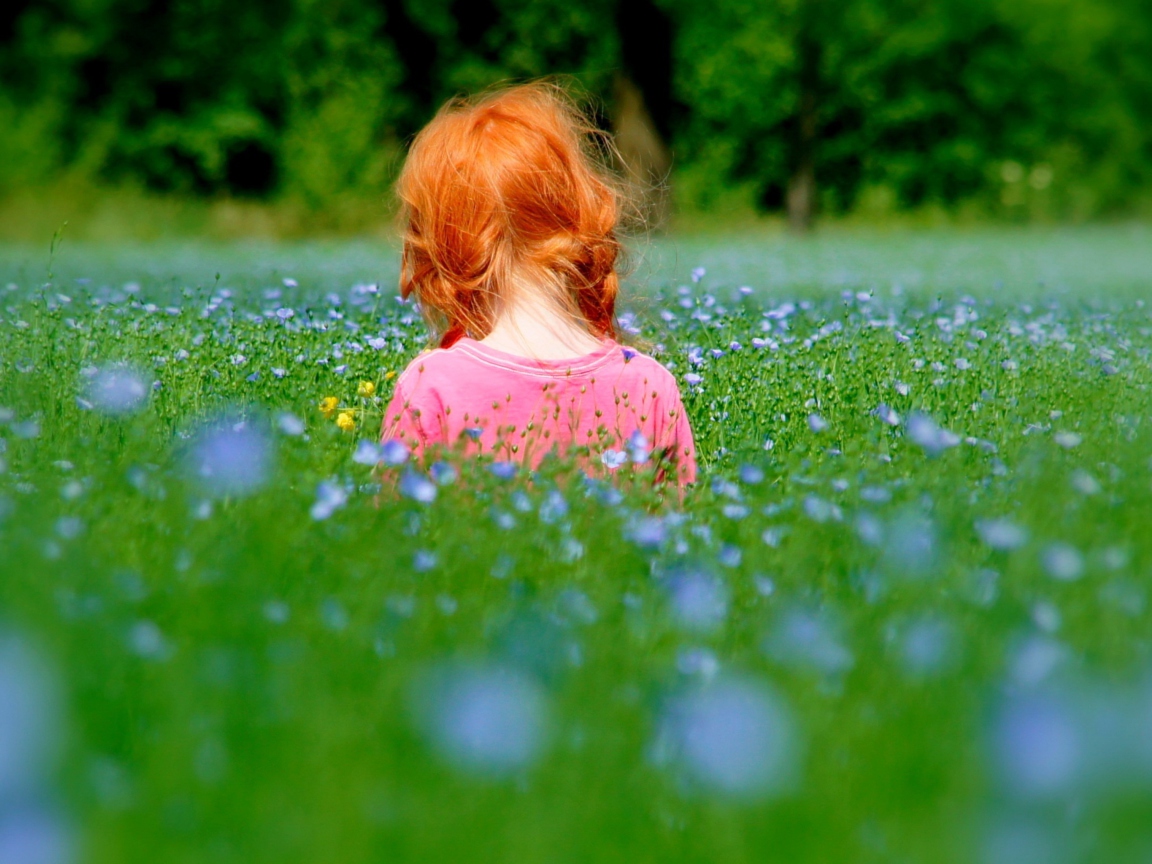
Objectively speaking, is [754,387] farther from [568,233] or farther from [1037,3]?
[1037,3]

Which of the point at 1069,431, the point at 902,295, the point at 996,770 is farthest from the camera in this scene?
the point at 902,295

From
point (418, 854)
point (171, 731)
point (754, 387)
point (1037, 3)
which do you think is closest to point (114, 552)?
point (171, 731)

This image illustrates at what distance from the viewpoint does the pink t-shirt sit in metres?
3.16

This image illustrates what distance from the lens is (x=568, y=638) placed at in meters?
1.98

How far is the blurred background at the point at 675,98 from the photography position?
1080 inches

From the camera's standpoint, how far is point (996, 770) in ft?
4.78

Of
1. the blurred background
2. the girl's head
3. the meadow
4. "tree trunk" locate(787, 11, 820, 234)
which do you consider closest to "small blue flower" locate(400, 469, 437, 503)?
the meadow

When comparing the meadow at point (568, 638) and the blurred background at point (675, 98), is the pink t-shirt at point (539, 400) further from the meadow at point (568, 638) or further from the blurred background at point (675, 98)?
the blurred background at point (675, 98)

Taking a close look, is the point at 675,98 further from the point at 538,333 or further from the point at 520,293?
the point at 538,333

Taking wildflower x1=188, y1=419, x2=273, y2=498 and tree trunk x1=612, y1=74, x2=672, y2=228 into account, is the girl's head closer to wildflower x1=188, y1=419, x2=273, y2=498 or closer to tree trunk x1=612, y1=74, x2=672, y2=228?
wildflower x1=188, y1=419, x2=273, y2=498

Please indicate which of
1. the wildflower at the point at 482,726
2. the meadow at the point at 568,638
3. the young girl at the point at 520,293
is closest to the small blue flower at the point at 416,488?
the meadow at the point at 568,638

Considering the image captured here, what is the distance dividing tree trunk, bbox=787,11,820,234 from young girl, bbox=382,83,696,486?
2279 centimetres

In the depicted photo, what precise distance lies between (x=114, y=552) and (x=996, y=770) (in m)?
1.58

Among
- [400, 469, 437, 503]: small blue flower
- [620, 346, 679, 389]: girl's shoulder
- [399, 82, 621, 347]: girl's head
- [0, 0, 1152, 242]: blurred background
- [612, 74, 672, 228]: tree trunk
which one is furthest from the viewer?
[0, 0, 1152, 242]: blurred background
